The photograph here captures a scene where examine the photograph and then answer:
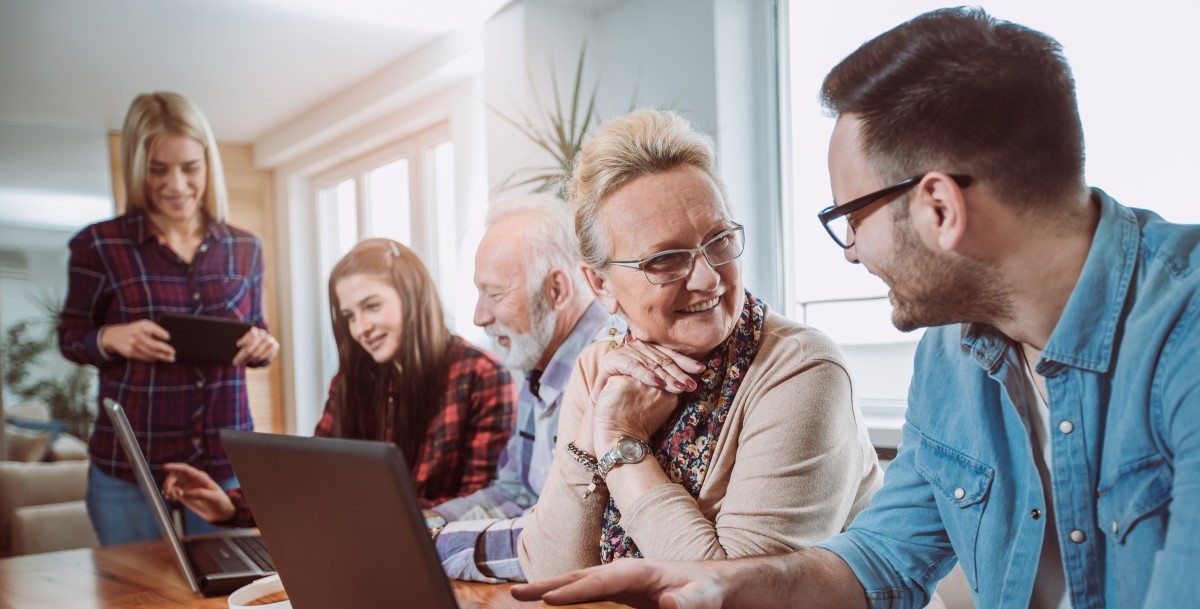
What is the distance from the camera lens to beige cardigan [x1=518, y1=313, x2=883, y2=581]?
128cm

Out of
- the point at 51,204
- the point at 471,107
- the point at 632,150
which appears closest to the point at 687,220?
the point at 632,150

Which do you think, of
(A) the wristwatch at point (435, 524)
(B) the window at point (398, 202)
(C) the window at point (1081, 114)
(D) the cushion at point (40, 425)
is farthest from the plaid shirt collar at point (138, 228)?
(C) the window at point (1081, 114)

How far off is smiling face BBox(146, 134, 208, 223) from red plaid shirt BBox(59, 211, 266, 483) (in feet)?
0.24

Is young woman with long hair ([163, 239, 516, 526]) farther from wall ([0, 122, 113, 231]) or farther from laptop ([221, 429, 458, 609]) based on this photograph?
laptop ([221, 429, 458, 609])

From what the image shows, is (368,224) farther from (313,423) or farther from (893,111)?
(893,111)

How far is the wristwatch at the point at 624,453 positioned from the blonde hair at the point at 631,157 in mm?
316

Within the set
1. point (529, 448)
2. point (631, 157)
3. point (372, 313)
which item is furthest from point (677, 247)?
point (372, 313)

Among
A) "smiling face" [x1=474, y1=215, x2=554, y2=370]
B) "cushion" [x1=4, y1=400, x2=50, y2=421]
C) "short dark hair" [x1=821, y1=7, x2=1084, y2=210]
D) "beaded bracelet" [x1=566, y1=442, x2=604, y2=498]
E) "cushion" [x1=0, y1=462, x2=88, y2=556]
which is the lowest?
"cushion" [x1=0, y1=462, x2=88, y2=556]

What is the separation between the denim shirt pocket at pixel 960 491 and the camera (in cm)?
→ 111

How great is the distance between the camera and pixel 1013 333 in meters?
1.05

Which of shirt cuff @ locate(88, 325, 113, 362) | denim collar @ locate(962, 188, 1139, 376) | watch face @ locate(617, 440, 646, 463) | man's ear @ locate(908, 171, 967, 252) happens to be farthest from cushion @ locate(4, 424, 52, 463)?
denim collar @ locate(962, 188, 1139, 376)

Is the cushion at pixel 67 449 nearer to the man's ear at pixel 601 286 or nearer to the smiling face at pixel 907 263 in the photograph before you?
the man's ear at pixel 601 286

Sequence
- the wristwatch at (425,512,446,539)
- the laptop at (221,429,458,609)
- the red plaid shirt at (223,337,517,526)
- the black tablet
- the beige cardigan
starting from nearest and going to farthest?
the laptop at (221,429,458,609)
the beige cardigan
the wristwatch at (425,512,446,539)
the red plaid shirt at (223,337,517,526)
the black tablet

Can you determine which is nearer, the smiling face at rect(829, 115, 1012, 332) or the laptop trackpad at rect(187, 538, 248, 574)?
the smiling face at rect(829, 115, 1012, 332)
